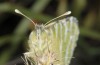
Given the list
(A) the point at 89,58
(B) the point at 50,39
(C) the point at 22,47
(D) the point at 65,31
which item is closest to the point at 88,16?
(A) the point at 89,58

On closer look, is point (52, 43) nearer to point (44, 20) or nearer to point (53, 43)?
point (53, 43)

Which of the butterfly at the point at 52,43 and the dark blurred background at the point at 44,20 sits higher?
the dark blurred background at the point at 44,20

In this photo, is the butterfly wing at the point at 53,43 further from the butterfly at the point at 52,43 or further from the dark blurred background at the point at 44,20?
the dark blurred background at the point at 44,20

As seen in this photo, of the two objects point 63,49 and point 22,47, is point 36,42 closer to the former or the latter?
point 63,49

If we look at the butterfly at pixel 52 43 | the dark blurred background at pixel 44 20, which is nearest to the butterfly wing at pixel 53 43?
the butterfly at pixel 52 43

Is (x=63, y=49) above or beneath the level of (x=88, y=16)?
beneath

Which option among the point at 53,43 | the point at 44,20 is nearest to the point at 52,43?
the point at 53,43

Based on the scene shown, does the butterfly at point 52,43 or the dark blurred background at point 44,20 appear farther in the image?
the dark blurred background at point 44,20

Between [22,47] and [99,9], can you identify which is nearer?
[22,47]
